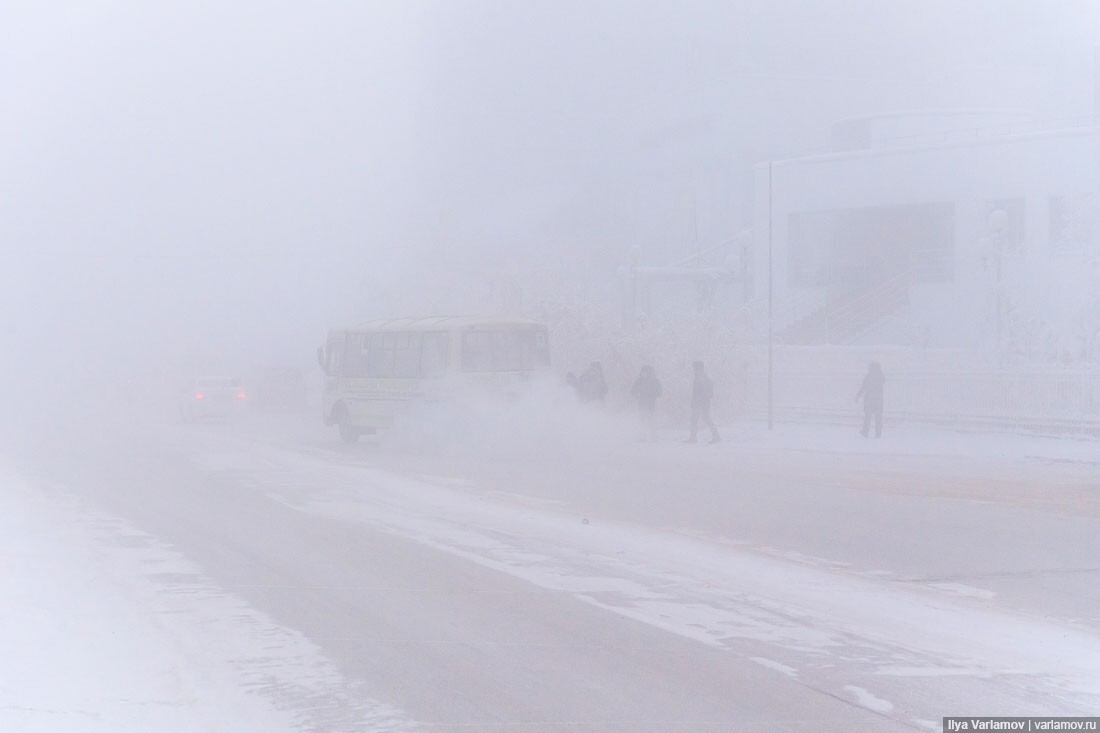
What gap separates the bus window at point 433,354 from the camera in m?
26.6

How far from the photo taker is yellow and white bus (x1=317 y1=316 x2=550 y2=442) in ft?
87.1

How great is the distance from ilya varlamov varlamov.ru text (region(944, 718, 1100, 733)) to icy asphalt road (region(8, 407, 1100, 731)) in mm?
172

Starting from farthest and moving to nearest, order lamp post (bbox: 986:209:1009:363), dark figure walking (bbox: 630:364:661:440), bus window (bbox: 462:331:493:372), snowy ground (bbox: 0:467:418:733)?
lamp post (bbox: 986:209:1009:363), dark figure walking (bbox: 630:364:661:440), bus window (bbox: 462:331:493:372), snowy ground (bbox: 0:467:418:733)

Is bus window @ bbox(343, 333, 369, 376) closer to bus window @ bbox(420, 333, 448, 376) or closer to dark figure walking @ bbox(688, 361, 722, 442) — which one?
bus window @ bbox(420, 333, 448, 376)

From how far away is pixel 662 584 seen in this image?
10820mm

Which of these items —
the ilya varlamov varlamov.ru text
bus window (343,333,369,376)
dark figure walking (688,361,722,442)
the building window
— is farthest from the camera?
the building window

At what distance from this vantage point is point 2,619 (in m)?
9.24

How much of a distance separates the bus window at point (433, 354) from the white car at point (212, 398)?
14.1 meters

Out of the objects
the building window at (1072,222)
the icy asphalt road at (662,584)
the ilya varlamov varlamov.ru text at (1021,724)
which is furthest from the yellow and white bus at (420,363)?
the building window at (1072,222)

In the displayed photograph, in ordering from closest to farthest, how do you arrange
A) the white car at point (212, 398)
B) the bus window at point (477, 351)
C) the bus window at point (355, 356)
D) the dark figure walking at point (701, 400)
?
the bus window at point (477, 351)
the dark figure walking at point (701, 400)
the bus window at point (355, 356)
the white car at point (212, 398)

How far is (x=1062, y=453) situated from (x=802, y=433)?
689cm

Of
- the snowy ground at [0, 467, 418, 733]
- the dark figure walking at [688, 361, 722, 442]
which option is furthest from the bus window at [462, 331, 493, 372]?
the snowy ground at [0, 467, 418, 733]

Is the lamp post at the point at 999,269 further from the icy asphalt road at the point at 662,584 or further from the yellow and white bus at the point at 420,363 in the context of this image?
the icy asphalt road at the point at 662,584

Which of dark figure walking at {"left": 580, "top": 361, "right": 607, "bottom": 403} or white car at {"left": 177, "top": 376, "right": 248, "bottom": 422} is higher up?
dark figure walking at {"left": 580, "top": 361, "right": 607, "bottom": 403}
